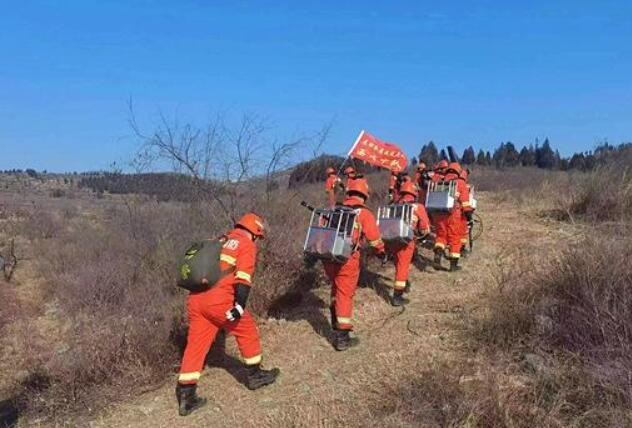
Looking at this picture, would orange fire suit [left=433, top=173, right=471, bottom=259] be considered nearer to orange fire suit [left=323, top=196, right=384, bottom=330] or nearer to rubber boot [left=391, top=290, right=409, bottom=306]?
rubber boot [left=391, top=290, right=409, bottom=306]

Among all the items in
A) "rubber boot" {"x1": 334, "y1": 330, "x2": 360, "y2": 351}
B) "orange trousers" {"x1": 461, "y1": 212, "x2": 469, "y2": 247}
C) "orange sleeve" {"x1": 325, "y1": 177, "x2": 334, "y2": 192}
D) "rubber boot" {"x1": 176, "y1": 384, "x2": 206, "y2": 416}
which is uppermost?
"orange sleeve" {"x1": 325, "y1": 177, "x2": 334, "y2": 192}

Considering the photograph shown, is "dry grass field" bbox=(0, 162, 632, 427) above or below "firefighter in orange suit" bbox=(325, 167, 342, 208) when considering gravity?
below

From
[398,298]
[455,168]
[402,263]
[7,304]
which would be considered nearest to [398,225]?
[402,263]

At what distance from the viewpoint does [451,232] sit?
35.8 feet

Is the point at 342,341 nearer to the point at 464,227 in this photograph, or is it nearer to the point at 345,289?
the point at 345,289

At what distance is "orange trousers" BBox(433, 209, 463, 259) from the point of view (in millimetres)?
10898

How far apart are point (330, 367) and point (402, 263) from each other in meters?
2.69

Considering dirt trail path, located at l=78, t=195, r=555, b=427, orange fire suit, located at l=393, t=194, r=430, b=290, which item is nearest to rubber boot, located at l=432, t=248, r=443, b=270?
dirt trail path, located at l=78, t=195, r=555, b=427

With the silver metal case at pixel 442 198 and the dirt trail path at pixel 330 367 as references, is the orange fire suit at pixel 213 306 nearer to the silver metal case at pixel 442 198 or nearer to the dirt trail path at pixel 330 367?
the dirt trail path at pixel 330 367

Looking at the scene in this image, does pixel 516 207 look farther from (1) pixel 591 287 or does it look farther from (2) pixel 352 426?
(2) pixel 352 426

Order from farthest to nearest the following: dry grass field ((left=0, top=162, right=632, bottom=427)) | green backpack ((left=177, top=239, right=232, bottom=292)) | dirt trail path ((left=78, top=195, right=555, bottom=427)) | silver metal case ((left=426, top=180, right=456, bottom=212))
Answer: silver metal case ((left=426, top=180, right=456, bottom=212)), green backpack ((left=177, top=239, right=232, bottom=292)), dirt trail path ((left=78, top=195, right=555, bottom=427)), dry grass field ((left=0, top=162, right=632, bottom=427))

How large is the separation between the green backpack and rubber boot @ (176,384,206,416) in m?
1.06

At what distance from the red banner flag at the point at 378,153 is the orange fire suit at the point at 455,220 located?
5.53ft

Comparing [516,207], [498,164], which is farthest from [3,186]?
[516,207]
